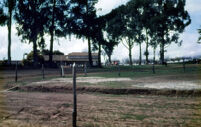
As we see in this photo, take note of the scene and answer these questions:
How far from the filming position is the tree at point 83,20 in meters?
38.2

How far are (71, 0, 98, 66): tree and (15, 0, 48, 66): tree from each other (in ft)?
19.3

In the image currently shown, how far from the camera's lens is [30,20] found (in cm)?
3372

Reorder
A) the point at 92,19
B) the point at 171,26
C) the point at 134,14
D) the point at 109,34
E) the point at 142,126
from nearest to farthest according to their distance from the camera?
the point at 142,126 < the point at 92,19 < the point at 171,26 < the point at 134,14 < the point at 109,34

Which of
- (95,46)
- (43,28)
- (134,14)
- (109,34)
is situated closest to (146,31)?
(134,14)

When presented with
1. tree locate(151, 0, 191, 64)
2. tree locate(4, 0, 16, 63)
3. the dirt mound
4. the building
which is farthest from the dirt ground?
the building

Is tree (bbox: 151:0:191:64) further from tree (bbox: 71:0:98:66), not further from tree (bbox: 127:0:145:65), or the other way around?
tree (bbox: 71:0:98:66)

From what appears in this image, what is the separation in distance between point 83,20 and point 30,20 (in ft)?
33.4

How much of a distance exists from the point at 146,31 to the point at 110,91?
42868 mm

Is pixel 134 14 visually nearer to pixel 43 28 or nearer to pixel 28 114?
pixel 43 28

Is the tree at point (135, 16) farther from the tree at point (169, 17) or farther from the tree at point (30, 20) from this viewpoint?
the tree at point (30, 20)

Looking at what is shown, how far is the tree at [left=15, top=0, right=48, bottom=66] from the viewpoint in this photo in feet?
109

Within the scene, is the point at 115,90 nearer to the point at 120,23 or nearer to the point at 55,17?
the point at 55,17

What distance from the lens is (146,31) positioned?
50625mm

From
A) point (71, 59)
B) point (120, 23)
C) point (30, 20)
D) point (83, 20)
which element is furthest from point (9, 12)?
point (71, 59)
